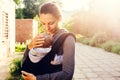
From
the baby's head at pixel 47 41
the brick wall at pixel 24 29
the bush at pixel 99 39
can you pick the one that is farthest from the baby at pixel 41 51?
the bush at pixel 99 39

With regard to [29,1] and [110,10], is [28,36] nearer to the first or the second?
[110,10]

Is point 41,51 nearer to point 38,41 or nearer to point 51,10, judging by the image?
point 38,41

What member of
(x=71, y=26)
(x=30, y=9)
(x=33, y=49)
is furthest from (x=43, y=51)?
(x=30, y=9)

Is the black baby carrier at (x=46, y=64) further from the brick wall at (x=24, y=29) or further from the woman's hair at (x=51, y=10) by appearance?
the brick wall at (x=24, y=29)

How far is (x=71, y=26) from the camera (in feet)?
118

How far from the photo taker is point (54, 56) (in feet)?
5.49

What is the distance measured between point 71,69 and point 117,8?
74.6 ft

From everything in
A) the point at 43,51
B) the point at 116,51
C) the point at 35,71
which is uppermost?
the point at 43,51

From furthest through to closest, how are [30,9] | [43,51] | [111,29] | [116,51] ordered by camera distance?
1. [30,9]
2. [111,29]
3. [116,51]
4. [43,51]

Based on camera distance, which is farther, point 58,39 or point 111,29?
point 111,29

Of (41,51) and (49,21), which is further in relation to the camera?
(49,21)

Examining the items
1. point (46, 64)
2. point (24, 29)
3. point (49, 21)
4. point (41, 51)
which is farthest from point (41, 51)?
point (24, 29)

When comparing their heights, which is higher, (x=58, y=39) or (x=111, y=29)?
(x=58, y=39)

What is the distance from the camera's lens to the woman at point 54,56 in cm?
165
